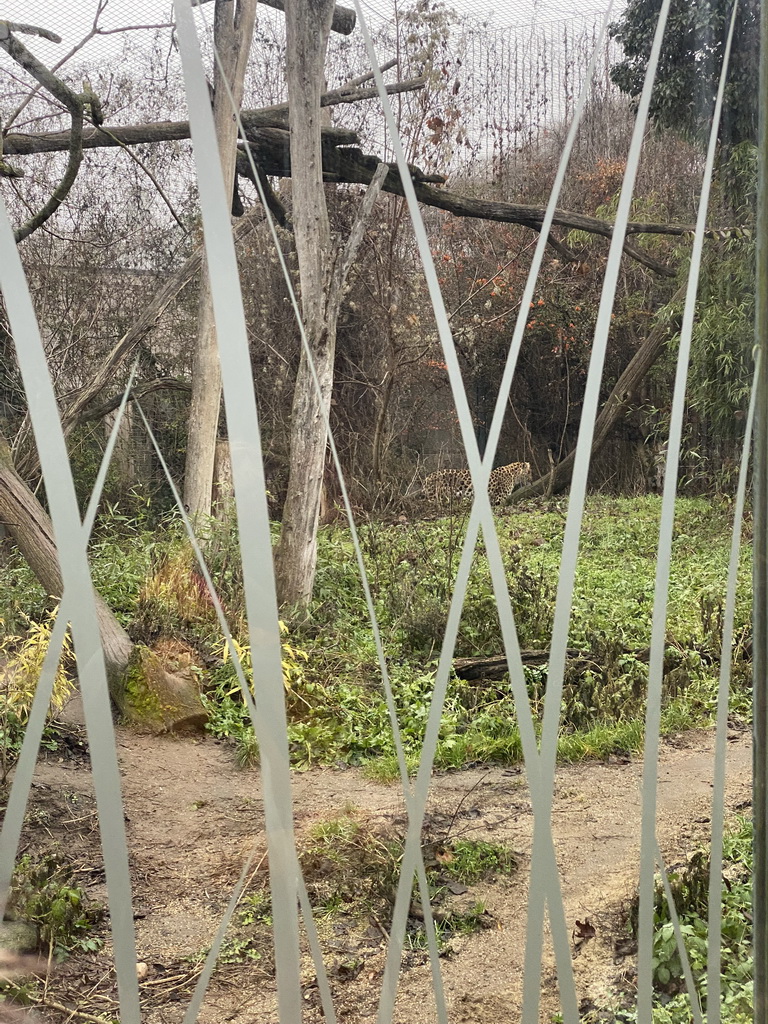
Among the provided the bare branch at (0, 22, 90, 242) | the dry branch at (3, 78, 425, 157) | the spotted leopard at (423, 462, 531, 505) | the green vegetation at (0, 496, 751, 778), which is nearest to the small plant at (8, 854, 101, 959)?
the green vegetation at (0, 496, 751, 778)

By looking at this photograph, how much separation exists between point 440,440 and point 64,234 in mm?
556

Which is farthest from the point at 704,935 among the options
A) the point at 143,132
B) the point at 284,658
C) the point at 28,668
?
the point at 143,132

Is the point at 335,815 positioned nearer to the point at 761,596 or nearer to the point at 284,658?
the point at 284,658

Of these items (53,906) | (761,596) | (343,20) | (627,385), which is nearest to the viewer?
(53,906)

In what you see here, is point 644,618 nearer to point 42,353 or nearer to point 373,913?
point 373,913

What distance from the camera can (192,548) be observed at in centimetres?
103

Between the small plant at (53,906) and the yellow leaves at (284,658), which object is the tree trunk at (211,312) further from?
the small plant at (53,906)

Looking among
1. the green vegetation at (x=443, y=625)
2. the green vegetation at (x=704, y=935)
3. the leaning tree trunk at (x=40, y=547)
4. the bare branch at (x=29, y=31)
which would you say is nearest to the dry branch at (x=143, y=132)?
the bare branch at (x=29, y=31)

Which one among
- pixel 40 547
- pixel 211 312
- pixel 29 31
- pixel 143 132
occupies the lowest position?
pixel 40 547

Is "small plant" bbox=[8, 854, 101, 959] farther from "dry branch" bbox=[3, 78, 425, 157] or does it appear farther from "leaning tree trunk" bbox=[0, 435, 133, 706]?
→ "dry branch" bbox=[3, 78, 425, 157]

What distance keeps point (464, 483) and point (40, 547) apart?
55 cm

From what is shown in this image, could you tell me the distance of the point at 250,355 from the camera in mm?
1016

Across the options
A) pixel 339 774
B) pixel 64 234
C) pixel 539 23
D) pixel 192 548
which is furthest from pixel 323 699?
pixel 539 23

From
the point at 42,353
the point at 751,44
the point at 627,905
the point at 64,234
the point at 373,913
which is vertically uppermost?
the point at 751,44
